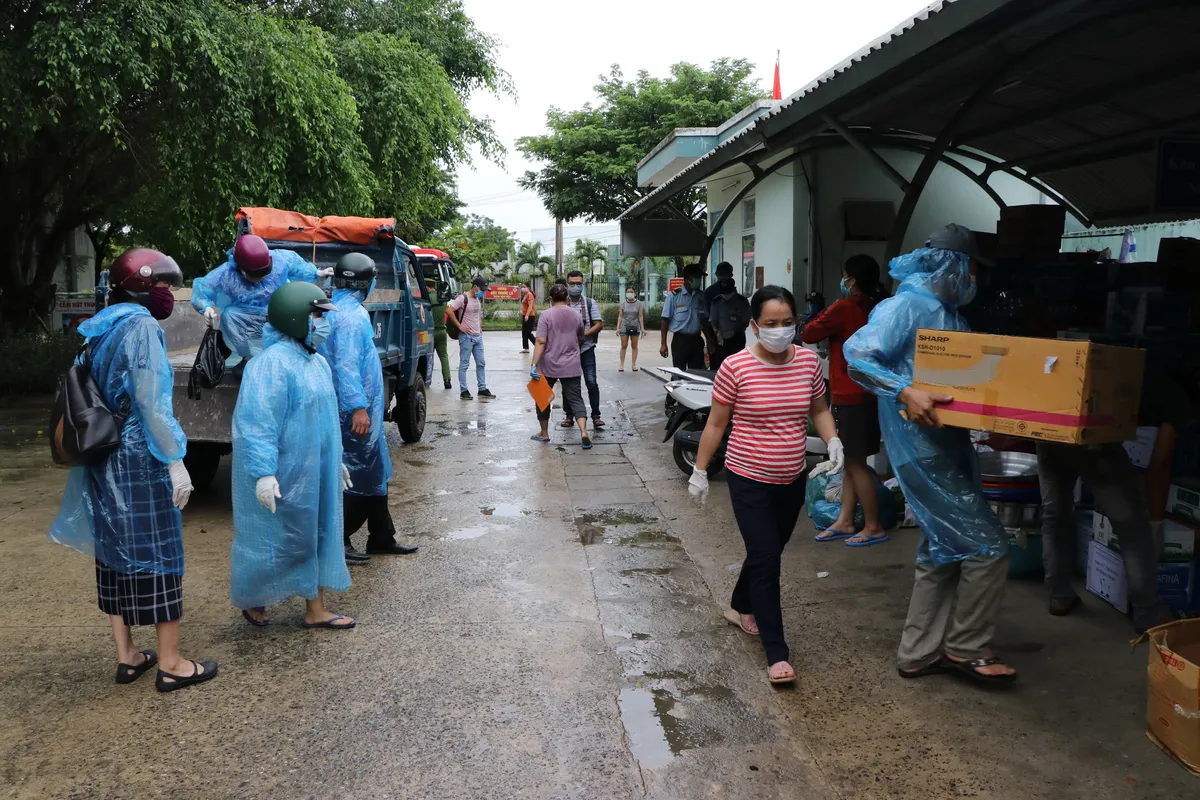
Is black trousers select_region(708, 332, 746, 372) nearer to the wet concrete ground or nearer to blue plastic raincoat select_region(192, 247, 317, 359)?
the wet concrete ground

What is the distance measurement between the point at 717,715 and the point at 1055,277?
3499 mm

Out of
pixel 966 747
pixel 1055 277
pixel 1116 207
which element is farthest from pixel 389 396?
pixel 1116 207

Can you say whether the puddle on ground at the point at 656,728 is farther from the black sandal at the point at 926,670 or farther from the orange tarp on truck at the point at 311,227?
the orange tarp on truck at the point at 311,227

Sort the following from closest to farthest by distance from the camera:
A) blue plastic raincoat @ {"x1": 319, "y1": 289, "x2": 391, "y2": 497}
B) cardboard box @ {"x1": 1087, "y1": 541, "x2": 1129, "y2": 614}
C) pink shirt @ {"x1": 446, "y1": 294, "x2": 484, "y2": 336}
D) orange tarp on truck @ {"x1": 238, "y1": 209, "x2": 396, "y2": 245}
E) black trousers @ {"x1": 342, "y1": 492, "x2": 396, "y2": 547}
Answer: cardboard box @ {"x1": 1087, "y1": 541, "x2": 1129, "y2": 614}
blue plastic raincoat @ {"x1": 319, "y1": 289, "x2": 391, "y2": 497}
black trousers @ {"x1": 342, "y1": 492, "x2": 396, "y2": 547}
orange tarp on truck @ {"x1": 238, "y1": 209, "x2": 396, "y2": 245}
pink shirt @ {"x1": 446, "y1": 294, "x2": 484, "y2": 336}

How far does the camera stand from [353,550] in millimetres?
6215

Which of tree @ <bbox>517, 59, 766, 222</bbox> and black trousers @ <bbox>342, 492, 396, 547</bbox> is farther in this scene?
tree @ <bbox>517, 59, 766, 222</bbox>

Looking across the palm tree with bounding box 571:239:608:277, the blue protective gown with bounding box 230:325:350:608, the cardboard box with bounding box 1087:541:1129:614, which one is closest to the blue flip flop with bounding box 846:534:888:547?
the cardboard box with bounding box 1087:541:1129:614

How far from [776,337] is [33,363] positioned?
13.3 m

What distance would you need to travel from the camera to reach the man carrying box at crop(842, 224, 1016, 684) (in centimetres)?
400

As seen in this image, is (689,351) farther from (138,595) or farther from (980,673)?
(138,595)

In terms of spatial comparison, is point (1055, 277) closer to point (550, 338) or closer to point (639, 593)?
point (639, 593)

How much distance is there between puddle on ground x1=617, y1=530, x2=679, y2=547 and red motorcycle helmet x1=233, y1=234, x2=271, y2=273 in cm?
312

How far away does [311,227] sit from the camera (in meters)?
8.95

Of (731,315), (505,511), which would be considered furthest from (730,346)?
(505,511)
